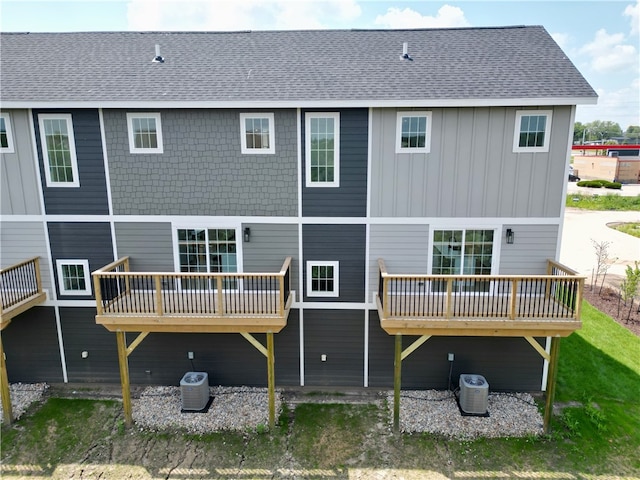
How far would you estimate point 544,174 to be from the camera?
8234mm

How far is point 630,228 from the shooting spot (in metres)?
25.3

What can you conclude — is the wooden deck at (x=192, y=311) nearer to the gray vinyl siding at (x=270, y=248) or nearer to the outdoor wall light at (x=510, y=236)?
the gray vinyl siding at (x=270, y=248)

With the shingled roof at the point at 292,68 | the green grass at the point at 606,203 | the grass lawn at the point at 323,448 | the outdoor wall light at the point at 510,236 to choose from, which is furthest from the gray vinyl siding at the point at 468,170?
the green grass at the point at 606,203

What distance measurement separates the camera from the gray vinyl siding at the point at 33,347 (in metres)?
9.34

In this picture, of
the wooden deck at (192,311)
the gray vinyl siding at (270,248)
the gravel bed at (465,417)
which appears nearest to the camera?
the wooden deck at (192,311)

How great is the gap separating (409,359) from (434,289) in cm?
199

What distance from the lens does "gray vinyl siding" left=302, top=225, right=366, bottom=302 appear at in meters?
8.66

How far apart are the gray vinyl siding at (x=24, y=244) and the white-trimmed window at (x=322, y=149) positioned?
241 inches

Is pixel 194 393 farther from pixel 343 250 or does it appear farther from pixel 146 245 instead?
pixel 343 250

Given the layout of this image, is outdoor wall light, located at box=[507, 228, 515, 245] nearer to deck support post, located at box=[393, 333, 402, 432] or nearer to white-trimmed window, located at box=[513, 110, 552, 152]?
white-trimmed window, located at box=[513, 110, 552, 152]

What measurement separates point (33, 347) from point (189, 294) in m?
A: 4.25

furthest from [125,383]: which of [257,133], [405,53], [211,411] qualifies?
[405,53]

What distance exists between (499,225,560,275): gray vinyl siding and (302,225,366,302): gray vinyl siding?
3.06 meters

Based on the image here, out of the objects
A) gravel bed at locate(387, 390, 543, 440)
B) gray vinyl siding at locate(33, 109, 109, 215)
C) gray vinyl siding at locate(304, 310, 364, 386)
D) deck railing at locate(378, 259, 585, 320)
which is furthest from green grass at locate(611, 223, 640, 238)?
gray vinyl siding at locate(33, 109, 109, 215)
